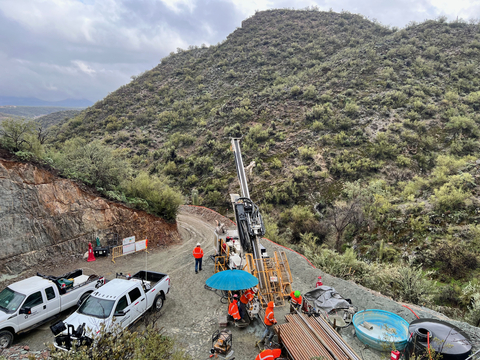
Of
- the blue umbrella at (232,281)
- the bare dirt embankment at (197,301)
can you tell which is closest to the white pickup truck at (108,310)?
the bare dirt embankment at (197,301)

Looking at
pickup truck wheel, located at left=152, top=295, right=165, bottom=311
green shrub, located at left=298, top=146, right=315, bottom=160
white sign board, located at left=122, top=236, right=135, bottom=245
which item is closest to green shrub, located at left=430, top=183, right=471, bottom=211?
green shrub, located at left=298, top=146, right=315, bottom=160

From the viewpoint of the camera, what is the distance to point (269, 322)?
741cm

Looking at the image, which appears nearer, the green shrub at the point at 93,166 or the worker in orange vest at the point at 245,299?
the worker in orange vest at the point at 245,299

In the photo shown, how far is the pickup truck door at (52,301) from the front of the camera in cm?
810

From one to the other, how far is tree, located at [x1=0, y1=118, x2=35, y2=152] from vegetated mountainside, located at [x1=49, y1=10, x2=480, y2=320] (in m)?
17.0

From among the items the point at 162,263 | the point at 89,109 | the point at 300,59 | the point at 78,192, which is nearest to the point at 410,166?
the point at 162,263

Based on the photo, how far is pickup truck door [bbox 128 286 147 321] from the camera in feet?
26.9

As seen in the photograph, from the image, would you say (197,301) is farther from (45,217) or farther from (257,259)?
(45,217)

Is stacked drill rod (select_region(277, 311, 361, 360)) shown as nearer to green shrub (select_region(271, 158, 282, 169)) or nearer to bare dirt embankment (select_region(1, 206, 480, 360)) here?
bare dirt embankment (select_region(1, 206, 480, 360))

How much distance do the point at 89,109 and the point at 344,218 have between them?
5930 centimetres

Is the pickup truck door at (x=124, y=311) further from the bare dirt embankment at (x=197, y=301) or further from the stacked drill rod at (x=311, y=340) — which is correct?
the stacked drill rod at (x=311, y=340)

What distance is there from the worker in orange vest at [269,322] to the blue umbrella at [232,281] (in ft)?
2.56

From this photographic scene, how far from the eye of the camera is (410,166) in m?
26.8

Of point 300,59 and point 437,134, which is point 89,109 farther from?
point 437,134
